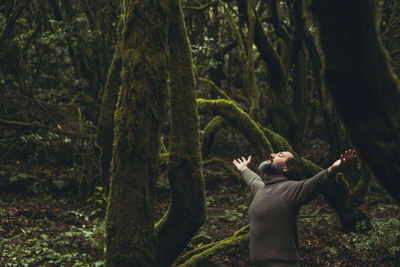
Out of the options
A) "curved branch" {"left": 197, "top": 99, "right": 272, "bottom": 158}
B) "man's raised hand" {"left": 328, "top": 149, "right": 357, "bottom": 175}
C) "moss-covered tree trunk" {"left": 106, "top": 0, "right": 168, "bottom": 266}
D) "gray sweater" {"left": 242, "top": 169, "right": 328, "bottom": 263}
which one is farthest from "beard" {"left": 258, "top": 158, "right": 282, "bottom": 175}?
"curved branch" {"left": 197, "top": 99, "right": 272, "bottom": 158}

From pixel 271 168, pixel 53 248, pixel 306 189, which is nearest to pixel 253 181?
pixel 271 168

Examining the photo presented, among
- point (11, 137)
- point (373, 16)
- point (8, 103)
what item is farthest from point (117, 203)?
point (11, 137)

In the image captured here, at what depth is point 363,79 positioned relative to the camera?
1.61 metres

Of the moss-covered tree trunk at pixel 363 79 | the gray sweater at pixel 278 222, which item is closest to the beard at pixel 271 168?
the gray sweater at pixel 278 222

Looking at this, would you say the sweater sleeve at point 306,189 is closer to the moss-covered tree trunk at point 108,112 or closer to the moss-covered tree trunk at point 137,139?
the moss-covered tree trunk at point 137,139

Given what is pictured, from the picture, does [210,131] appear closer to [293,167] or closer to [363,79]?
[293,167]

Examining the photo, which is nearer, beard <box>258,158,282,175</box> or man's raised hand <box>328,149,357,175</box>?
man's raised hand <box>328,149,357,175</box>

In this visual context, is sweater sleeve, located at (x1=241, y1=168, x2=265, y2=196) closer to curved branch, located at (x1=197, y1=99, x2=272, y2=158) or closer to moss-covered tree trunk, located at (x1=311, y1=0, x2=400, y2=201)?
moss-covered tree trunk, located at (x1=311, y1=0, x2=400, y2=201)

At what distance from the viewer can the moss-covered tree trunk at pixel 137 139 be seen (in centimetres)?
355

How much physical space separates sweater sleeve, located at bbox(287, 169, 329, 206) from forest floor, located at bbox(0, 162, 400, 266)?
3.54m

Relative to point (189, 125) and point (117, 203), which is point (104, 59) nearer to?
point (189, 125)

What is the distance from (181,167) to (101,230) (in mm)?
2739

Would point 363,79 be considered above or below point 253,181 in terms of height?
above

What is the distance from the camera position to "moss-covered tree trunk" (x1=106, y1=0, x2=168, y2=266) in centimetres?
355
